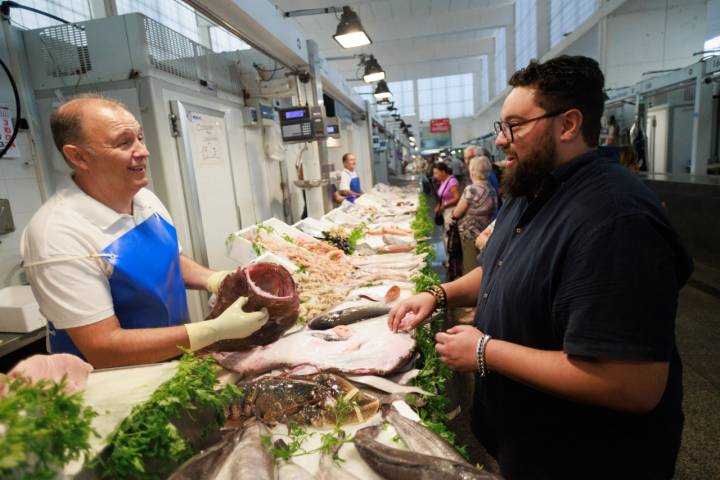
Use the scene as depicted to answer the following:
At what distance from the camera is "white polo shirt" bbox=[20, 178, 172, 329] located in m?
1.70

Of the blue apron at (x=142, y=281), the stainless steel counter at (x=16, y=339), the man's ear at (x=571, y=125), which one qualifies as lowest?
the stainless steel counter at (x=16, y=339)

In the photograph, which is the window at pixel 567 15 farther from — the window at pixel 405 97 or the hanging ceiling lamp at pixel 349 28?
the window at pixel 405 97

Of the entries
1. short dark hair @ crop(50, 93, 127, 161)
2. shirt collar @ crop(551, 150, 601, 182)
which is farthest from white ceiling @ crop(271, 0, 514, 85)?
shirt collar @ crop(551, 150, 601, 182)

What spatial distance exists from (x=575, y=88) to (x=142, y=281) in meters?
1.92

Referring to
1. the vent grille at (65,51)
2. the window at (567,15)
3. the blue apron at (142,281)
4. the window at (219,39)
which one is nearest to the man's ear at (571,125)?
the blue apron at (142,281)

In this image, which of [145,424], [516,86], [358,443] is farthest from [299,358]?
[516,86]

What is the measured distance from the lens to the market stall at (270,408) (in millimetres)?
1002

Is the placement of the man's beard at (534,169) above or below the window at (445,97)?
below

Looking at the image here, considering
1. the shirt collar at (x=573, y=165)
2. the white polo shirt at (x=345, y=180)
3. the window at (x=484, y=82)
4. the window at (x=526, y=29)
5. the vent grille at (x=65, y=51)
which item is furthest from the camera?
the window at (x=484, y=82)

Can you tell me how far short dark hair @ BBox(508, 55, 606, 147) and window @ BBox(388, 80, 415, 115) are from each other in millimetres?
35338

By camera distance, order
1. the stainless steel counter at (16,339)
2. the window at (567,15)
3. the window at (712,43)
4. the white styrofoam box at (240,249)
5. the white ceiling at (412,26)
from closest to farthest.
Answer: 1. the stainless steel counter at (16,339)
2. the white styrofoam box at (240,249)
3. the window at (712,43)
4. the window at (567,15)
5. the white ceiling at (412,26)

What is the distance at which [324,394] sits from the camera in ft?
5.36

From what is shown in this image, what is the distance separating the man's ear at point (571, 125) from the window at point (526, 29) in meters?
17.7

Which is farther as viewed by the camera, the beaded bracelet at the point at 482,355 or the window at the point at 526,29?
the window at the point at 526,29
